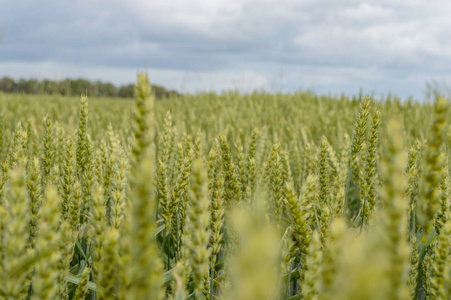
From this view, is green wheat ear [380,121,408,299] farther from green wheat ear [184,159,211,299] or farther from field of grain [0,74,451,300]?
green wheat ear [184,159,211,299]

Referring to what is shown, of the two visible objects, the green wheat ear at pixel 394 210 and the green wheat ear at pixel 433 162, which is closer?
the green wheat ear at pixel 394 210

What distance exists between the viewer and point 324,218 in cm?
122

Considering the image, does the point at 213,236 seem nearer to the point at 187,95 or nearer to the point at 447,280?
the point at 447,280

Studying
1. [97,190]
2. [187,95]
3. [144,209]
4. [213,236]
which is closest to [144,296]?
Answer: [144,209]

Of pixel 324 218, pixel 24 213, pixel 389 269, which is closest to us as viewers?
pixel 389 269

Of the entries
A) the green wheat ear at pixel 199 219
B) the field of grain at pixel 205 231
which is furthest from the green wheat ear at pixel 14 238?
the green wheat ear at pixel 199 219

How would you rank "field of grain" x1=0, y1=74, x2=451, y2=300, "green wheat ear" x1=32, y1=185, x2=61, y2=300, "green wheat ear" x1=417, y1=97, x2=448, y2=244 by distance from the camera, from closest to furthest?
1. "field of grain" x1=0, y1=74, x2=451, y2=300
2. "green wheat ear" x1=32, y1=185, x2=61, y2=300
3. "green wheat ear" x1=417, y1=97, x2=448, y2=244

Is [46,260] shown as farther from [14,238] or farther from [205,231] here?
[205,231]

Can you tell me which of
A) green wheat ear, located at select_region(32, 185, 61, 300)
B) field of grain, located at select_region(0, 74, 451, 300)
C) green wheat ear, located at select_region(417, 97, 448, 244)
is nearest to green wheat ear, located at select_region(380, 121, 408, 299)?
field of grain, located at select_region(0, 74, 451, 300)

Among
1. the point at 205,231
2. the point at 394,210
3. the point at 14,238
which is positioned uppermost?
the point at 394,210

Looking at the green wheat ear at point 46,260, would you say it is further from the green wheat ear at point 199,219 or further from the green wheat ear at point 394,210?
the green wheat ear at point 394,210

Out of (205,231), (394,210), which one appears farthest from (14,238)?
(394,210)

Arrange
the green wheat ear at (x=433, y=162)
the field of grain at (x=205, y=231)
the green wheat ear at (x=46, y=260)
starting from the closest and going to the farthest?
1. the field of grain at (x=205, y=231)
2. the green wheat ear at (x=46, y=260)
3. the green wheat ear at (x=433, y=162)

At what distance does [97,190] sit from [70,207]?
467 millimetres
